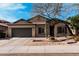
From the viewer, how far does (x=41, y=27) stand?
43.9ft

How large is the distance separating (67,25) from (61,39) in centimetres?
81

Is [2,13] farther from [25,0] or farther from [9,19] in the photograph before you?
[25,0]

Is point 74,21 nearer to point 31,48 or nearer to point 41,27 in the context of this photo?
point 41,27

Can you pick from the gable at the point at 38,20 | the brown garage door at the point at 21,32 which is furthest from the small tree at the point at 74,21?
the brown garage door at the point at 21,32

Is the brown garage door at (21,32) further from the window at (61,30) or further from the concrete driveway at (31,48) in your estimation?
the window at (61,30)

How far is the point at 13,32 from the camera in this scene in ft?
44.9

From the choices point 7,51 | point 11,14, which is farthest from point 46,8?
Result: point 7,51

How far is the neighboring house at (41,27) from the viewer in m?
13.2

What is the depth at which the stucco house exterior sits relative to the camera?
13.2 m

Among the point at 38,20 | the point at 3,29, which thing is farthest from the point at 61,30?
the point at 3,29

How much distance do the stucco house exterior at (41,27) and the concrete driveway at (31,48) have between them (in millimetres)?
388

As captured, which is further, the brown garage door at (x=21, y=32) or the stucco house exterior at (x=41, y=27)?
the brown garage door at (x=21, y=32)

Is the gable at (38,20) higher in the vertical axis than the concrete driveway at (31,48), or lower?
higher

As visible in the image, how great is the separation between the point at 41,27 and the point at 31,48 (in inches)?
47.6
